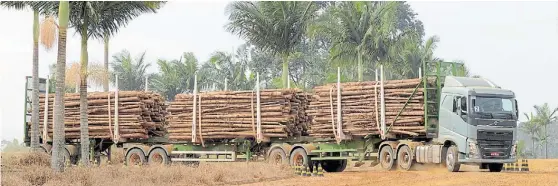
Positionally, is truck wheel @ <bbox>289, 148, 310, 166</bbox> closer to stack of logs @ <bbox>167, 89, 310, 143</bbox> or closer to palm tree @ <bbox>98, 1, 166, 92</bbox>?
stack of logs @ <bbox>167, 89, 310, 143</bbox>

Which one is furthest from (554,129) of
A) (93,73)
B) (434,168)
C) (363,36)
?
(93,73)

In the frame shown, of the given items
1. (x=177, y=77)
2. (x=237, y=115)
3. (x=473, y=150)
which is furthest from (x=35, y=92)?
(x=177, y=77)

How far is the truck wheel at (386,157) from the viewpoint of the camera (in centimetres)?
2508

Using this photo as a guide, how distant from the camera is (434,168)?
24.9 m

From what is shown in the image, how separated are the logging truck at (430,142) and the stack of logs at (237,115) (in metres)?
0.36

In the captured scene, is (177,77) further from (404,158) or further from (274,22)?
(404,158)

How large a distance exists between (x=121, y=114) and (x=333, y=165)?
7.93 m

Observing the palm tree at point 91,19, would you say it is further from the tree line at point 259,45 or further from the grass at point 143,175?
the grass at point 143,175

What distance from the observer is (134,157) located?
2906cm

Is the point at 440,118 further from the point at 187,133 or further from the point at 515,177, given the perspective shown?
the point at 187,133

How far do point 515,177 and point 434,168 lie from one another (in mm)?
4719

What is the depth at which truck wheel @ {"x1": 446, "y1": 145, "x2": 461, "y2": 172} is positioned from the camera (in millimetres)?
23750

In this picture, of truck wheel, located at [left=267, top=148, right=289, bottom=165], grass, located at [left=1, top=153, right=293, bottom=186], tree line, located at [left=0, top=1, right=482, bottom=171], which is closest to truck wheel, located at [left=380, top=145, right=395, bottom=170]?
truck wheel, located at [left=267, top=148, right=289, bottom=165]

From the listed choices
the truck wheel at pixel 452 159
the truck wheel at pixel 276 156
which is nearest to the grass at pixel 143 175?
the truck wheel at pixel 276 156
